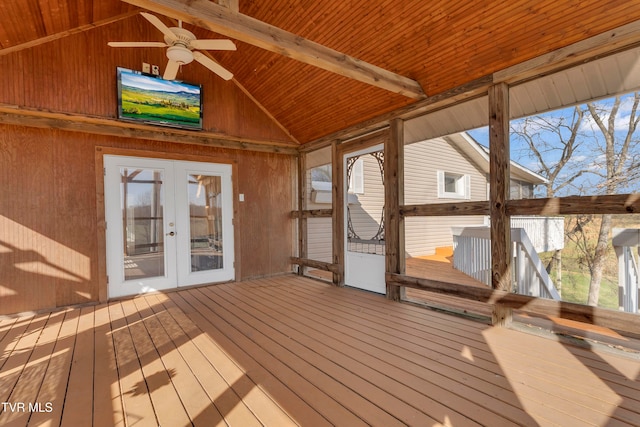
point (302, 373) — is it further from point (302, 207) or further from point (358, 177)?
point (358, 177)

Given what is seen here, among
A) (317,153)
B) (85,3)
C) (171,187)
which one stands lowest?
(171,187)

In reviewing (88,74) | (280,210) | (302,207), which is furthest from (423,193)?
(88,74)

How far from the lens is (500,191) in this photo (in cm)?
319

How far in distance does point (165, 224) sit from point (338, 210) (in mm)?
2958

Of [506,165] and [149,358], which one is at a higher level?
[506,165]

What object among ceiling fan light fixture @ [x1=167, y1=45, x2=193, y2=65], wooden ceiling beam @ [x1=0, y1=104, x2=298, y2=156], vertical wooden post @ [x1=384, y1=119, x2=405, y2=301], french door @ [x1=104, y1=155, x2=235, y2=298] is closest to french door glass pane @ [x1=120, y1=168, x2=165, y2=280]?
french door @ [x1=104, y1=155, x2=235, y2=298]

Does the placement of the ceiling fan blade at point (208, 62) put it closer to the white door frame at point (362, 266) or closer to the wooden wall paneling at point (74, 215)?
the white door frame at point (362, 266)

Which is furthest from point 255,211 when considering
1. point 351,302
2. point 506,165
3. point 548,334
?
point 548,334

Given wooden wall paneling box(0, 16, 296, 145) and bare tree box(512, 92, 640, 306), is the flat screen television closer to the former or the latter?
wooden wall paneling box(0, 16, 296, 145)

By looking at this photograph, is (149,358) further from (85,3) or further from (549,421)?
(85,3)

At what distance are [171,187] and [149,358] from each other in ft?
10.4

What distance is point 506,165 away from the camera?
10.3 feet

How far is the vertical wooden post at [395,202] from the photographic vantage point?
4.31 metres

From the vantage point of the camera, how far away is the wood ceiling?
266 centimetres
